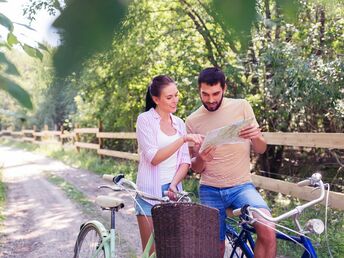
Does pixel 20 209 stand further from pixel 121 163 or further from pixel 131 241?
pixel 121 163

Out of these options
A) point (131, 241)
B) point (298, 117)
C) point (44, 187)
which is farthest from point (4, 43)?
point (44, 187)

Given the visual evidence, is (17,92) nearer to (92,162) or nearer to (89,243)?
(89,243)

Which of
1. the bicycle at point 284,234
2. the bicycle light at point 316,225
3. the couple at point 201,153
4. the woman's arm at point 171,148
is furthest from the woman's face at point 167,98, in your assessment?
the bicycle light at point 316,225

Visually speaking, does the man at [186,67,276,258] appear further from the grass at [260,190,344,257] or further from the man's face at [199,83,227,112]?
the grass at [260,190,344,257]

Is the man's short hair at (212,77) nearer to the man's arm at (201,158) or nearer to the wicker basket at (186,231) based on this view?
the man's arm at (201,158)

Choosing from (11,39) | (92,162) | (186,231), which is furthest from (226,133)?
(92,162)

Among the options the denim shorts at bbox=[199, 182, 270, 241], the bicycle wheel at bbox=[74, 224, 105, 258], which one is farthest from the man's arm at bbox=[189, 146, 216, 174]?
the bicycle wheel at bbox=[74, 224, 105, 258]

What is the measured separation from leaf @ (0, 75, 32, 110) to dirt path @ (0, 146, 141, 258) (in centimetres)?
190

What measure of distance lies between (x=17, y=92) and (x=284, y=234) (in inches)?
71.1

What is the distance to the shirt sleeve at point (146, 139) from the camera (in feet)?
8.60

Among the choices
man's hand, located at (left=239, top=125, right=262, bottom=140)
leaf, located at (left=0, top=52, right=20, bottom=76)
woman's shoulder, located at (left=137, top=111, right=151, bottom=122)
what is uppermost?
leaf, located at (left=0, top=52, right=20, bottom=76)

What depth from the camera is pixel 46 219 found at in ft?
21.6

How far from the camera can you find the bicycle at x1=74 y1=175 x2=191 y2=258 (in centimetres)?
248

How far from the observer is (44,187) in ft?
31.6
